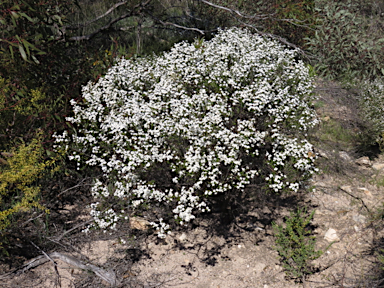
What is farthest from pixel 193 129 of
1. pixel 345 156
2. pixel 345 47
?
pixel 345 47

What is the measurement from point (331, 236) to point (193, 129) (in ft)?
6.92

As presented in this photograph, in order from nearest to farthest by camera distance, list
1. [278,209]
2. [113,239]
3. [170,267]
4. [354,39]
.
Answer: [170,267]
[113,239]
[278,209]
[354,39]

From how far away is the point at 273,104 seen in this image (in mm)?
4117

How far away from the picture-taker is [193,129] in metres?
3.55

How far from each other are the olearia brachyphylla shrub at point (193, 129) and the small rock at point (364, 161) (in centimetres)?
135

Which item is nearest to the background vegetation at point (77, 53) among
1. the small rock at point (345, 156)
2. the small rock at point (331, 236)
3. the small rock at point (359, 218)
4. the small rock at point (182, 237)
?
the small rock at point (345, 156)

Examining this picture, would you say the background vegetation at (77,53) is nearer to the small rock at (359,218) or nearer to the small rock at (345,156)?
the small rock at (345,156)

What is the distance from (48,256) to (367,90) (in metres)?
5.32

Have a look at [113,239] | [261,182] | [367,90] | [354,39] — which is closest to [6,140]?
[113,239]

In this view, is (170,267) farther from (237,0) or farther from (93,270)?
(237,0)

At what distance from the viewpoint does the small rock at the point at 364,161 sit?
4.91m

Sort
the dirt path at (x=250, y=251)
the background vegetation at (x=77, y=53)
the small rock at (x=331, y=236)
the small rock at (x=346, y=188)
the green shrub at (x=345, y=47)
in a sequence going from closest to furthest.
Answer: the dirt path at (x=250, y=251), the background vegetation at (x=77, y=53), the small rock at (x=331, y=236), the small rock at (x=346, y=188), the green shrub at (x=345, y=47)

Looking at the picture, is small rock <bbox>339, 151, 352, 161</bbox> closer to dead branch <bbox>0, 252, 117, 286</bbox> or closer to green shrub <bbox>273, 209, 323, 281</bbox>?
green shrub <bbox>273, 209, 323, 281</bbox>

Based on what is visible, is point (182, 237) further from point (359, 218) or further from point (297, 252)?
point (359, 218)
